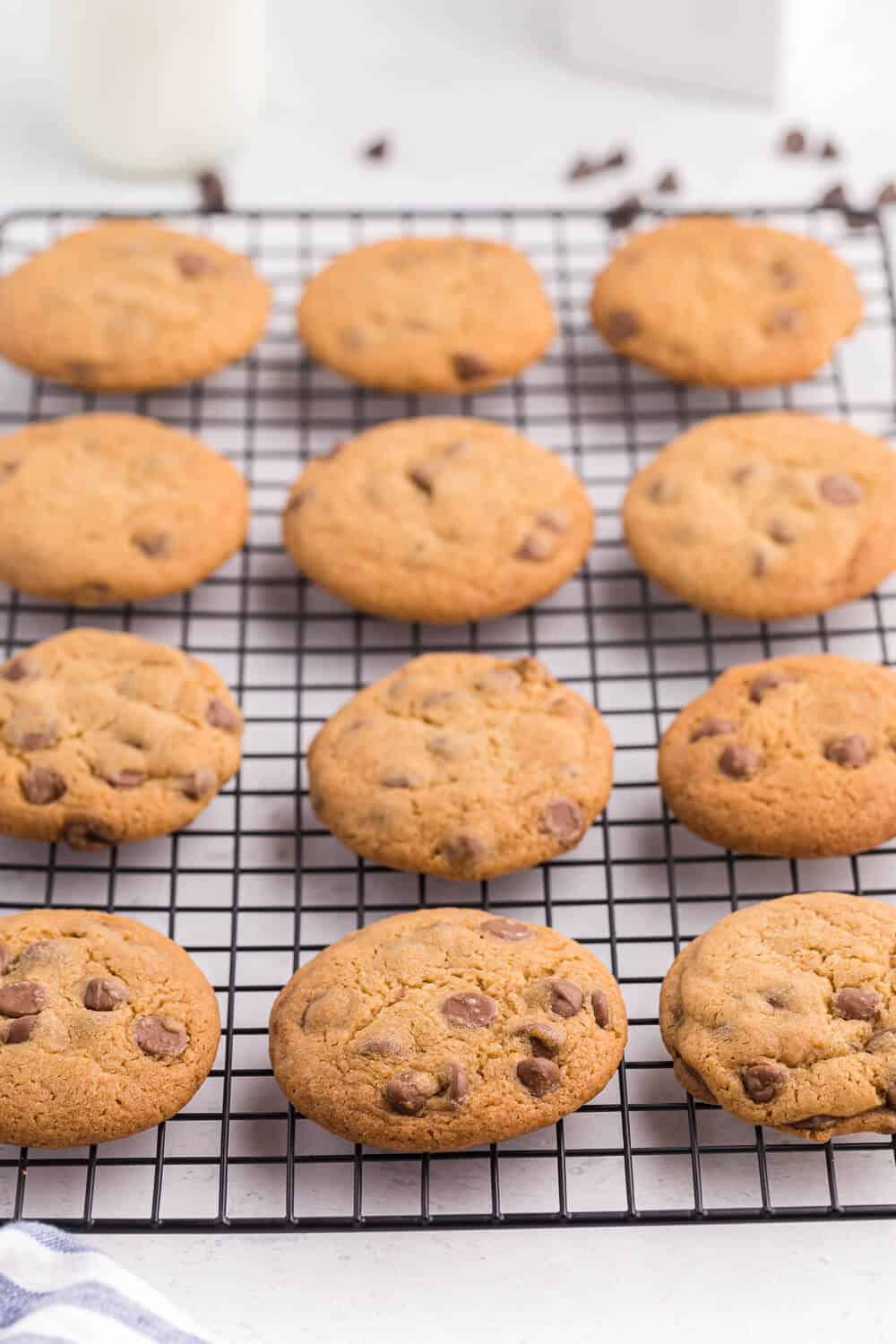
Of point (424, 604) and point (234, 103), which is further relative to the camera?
point (234, 103)

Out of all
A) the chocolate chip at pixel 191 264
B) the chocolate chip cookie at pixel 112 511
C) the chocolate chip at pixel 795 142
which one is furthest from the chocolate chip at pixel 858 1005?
the chocolate chip at pixel 795 142

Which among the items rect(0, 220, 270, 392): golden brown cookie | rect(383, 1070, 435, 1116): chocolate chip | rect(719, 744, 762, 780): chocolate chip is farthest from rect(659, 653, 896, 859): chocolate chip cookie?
rect(0, 220, 270, 392): golden brown cookie

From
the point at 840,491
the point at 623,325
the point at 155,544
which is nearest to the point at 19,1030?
the point at 155,544

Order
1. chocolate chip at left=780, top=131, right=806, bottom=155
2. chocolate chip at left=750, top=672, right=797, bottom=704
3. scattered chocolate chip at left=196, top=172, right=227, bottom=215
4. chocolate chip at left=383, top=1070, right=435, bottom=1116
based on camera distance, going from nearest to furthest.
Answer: chocolate chip at left=383, top=1070, right=435, bottom=1116 → chocolate chip at left=750, top=672, right=797, bottom=704 → scattered chocolate chip at left=196, top=172, right=227, bottom=215 → chocolate chip at left=780, top=131, right=806, bottom=155

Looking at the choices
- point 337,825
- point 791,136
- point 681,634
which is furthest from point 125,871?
point 791,136

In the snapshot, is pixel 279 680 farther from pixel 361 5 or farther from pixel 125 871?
pixel 361 5

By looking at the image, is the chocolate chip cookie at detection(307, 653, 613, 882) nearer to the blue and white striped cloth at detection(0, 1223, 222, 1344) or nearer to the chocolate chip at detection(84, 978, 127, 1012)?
the chocolate chip at detection(84, 978, 127, 1012)

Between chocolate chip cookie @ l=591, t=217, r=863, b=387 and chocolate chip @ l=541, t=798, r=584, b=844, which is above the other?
chocolate chip cookie @ l=591, t=217, r=863, b=387
